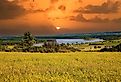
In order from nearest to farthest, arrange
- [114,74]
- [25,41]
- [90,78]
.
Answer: [90,78]
[114,74]
[25,41]

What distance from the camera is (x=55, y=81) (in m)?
20.1

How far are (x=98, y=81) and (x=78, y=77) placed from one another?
2222mm

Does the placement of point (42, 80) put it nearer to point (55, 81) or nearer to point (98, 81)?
point (55, 81)

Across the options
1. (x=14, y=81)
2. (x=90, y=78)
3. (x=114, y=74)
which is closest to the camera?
(x=14, y=81)

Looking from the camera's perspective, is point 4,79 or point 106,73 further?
point 106,73

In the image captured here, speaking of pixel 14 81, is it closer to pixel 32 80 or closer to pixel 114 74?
pixel 32 80

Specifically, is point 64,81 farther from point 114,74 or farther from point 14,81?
point 114,74

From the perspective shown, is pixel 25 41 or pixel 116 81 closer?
pixel 116 81

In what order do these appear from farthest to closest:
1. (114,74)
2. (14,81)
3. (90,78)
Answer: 1. (114,74)
2. (90,78)
3. (14,81)

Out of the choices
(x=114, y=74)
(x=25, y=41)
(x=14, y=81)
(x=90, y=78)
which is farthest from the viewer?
(x=25, y=41)

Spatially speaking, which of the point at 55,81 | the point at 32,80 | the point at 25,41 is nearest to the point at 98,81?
the point at 55,81

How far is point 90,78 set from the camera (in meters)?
21.4

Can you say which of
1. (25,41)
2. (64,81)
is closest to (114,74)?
(64,81)

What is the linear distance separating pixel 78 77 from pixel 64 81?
2621 mm
